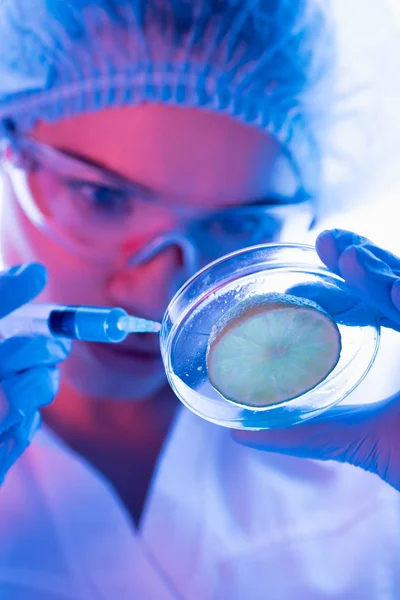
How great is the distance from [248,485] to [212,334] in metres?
0.99

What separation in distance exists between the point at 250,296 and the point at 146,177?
1.58 feet

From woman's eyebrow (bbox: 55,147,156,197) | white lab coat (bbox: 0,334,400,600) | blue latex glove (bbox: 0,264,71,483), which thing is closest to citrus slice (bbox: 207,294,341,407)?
blue latex glove (bbox: 0,264,71,483)

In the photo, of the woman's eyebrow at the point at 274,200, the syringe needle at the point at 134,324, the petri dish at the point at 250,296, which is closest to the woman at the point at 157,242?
the woman's eyebrow at the point at 274,200

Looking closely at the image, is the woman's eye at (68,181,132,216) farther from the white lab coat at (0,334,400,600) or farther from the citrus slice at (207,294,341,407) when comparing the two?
the white lab coat at (0,334,400,600)

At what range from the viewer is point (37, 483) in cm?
166

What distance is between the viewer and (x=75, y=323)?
3.63 feet

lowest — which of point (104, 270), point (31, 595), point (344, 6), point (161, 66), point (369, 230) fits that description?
point (31, 595)

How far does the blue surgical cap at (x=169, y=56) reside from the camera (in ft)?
4.08

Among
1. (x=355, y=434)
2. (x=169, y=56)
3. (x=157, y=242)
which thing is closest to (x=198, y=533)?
(x=355, y=434)

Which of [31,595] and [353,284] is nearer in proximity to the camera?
[353,284]

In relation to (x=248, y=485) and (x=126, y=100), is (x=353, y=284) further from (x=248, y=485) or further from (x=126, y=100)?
(x=248, y=485)

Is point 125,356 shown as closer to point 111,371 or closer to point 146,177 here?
point 111,371

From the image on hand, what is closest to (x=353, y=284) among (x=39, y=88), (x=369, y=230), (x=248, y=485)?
(x=39, y=88)

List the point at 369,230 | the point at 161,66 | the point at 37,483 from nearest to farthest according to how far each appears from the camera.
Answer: the point at 161,66 < the point at 37,483 < the point at 369,230
